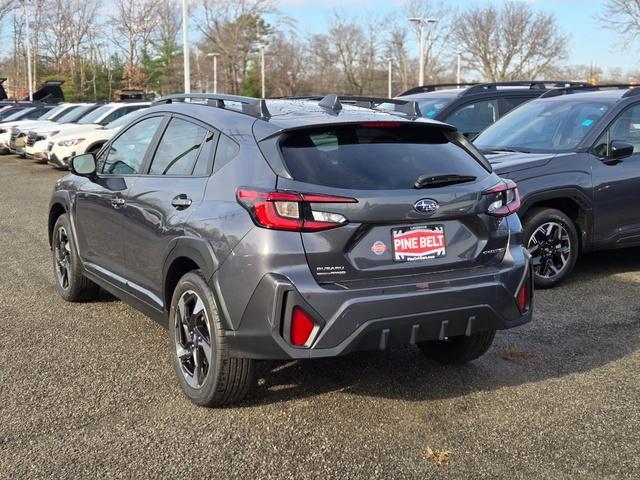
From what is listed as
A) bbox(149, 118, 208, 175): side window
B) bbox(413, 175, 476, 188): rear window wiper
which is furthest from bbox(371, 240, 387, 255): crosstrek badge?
bbox(149, 118, 208, 175): side window

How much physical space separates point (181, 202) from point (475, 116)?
7.27 m

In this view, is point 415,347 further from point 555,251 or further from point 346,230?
point 555,251

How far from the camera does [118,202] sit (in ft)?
16.1

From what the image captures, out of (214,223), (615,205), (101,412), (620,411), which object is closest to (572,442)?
(620,411)

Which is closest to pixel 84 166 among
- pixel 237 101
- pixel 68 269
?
pixel 68 269

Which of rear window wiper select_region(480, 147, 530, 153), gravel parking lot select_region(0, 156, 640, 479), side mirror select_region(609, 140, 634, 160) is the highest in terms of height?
side mirror select_region(609, 140, 634, 160)

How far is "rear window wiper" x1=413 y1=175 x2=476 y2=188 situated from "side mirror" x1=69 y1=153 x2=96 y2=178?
8.76ft

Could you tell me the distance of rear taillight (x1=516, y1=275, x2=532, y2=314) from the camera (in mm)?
3986

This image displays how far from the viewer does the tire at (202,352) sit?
3750mm

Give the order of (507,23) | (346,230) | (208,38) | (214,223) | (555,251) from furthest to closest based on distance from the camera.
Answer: (208,38)
(507,23)
(555,251)
(214,223)
(346,230)

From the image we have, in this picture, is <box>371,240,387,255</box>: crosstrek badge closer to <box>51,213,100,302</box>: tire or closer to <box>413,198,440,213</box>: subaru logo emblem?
<box>413,198,440,213</box>: subaru logo emblem

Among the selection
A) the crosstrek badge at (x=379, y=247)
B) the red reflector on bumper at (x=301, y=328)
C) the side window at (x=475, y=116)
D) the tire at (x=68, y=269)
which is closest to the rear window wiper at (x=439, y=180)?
the crosstrek badge at (x=379, y=247)

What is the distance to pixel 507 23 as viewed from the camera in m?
58.8

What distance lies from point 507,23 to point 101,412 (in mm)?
59927
